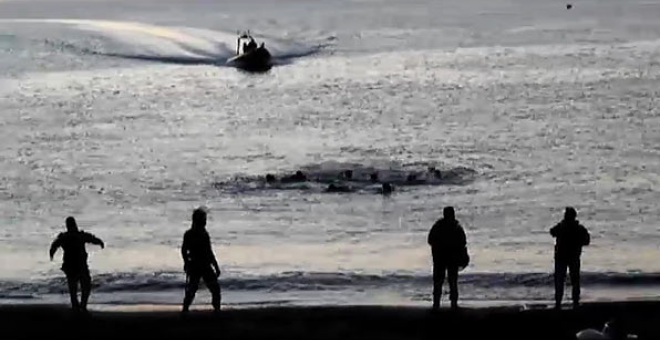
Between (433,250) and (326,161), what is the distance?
107ft

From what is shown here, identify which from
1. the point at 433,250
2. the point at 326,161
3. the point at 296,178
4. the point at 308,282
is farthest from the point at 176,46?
the point at 433,250

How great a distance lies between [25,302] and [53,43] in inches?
3575

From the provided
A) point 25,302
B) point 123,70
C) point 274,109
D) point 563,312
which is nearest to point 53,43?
point 123,70

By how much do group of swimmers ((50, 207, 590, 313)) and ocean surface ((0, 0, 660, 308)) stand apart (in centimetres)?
508

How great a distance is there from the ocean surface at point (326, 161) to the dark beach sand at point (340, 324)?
4678mm

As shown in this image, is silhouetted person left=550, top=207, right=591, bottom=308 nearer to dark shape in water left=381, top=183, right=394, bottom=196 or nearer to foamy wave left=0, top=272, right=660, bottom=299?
foamy wave left=0, top=272, right=660, bottom=299

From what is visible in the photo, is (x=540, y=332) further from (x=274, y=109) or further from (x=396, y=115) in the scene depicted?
(x=274, y=109)

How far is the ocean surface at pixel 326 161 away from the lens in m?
Answer: 28.0

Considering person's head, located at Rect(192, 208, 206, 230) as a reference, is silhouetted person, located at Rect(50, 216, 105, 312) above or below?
below

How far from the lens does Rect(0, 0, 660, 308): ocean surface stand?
28.0 metres

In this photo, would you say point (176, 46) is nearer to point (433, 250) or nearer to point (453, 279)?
point (453, 279)

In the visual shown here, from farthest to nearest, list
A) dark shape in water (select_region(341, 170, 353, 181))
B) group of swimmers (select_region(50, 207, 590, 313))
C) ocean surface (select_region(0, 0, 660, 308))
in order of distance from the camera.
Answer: dark shape in water (select_region(341, 170, 353, 181)), ocean surface (select_region(0, 0, 660, 308)), group of swimmers (select_region(50, 207, 590, 313))

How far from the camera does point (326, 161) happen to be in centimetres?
5028

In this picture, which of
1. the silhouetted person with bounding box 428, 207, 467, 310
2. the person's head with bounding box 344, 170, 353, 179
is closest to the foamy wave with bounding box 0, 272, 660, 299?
the silhouetted person with bounding box 428, 207, 467, 310
